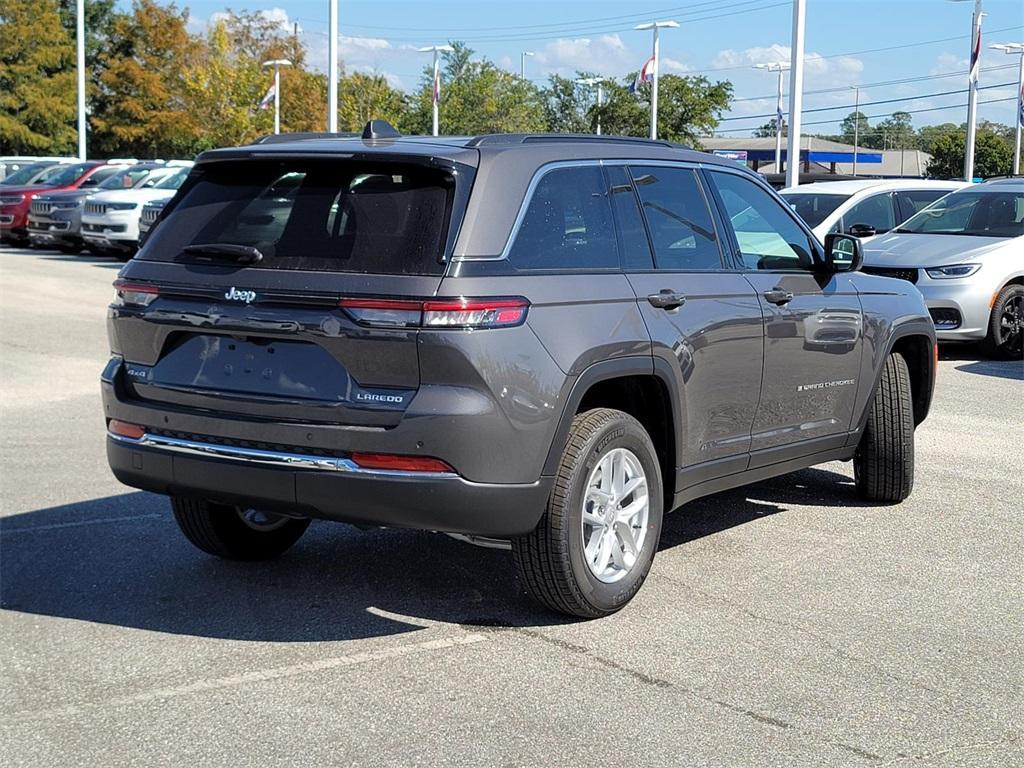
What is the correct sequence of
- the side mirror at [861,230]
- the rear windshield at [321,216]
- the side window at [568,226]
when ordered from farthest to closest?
1. the side mirror at [861,230]
2. the side window at [568,226]
3. the rear windshield at [321,216]

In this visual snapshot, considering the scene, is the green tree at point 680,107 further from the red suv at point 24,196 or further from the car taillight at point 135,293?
the car taillight at point 135,293

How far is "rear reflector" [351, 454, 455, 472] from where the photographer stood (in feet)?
15.5

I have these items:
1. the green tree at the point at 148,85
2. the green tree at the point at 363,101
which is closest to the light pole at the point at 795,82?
the green tree at the point at 363,101

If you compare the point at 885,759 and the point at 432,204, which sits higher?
the point at 432,204

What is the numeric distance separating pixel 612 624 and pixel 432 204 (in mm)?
1763

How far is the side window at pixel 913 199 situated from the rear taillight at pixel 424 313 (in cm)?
1338

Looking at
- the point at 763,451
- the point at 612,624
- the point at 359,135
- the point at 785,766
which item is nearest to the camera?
the point at 785,766

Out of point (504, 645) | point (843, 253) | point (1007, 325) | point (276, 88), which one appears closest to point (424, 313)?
point (504, 645)

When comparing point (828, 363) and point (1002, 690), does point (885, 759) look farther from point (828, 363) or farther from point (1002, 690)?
point (828, 363)

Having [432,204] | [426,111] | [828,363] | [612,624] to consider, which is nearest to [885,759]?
[612,624]

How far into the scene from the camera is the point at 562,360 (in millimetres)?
4965

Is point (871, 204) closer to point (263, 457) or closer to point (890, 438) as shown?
point (890, 438)

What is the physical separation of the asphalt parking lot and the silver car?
6.41 meters

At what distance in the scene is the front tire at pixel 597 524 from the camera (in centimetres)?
507
